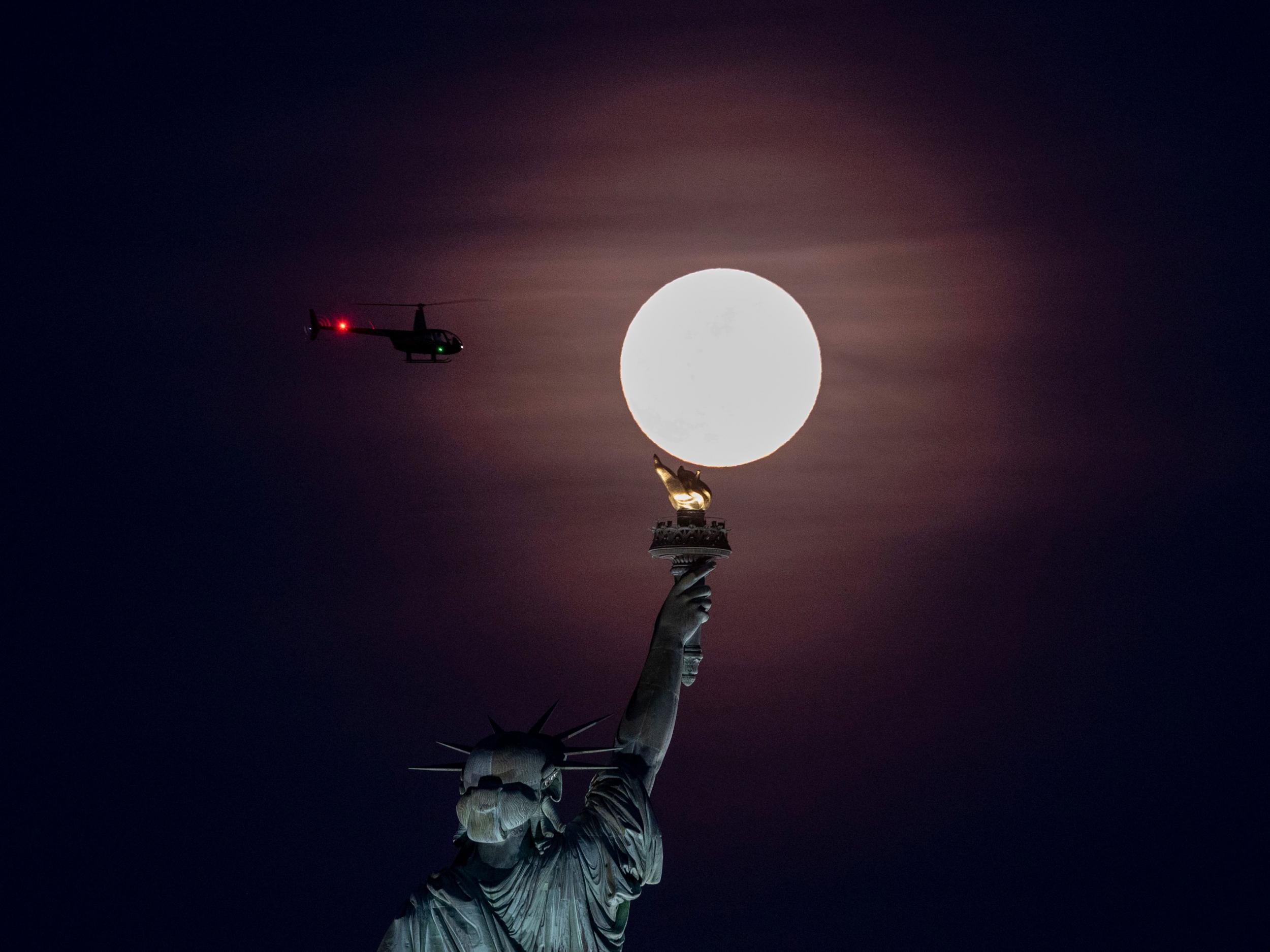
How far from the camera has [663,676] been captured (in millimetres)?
20125

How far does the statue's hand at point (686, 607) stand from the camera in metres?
20.2

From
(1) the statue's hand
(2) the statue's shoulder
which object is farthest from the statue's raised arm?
(2) the statue's shoulder

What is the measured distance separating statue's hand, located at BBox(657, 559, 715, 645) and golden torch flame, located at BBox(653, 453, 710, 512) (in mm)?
384

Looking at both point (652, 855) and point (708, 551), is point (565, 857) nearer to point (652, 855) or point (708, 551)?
point (652, 855)

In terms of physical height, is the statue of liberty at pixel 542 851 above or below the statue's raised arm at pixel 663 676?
below

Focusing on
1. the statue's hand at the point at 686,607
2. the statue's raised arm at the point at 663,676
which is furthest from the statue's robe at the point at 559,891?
the statue's hand at the point at 686,607

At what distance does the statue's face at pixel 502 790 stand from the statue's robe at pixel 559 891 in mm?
372

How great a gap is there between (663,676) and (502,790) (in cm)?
169

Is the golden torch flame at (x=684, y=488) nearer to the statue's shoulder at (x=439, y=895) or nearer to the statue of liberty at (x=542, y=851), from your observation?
the statue of liberty at (x=542, y=851)

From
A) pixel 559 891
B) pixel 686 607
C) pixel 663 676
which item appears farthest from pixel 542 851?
pixel 686 607

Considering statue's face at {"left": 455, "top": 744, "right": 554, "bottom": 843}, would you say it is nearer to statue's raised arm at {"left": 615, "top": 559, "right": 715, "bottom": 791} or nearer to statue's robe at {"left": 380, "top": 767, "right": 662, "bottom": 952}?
statue's robe at {"left": 380, "top": 767, "right": 662, "bottom": 952}

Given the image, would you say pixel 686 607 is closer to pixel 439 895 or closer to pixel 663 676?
pixel 663 676

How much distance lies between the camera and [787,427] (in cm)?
1933

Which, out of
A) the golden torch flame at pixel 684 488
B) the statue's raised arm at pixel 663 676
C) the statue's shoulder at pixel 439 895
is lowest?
the statue's shoulder at pixel 439 895
